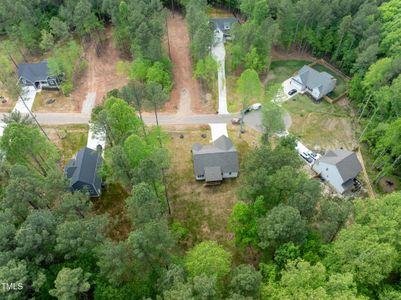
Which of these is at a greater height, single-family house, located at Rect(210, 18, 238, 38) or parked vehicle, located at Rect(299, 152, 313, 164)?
single-family house, located at Rect(210, 18, 238, 38)

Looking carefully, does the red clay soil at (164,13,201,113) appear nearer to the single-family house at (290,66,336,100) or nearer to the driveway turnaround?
the driveway turnaround

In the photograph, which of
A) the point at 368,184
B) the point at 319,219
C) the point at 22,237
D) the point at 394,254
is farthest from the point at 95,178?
the point at 368,184

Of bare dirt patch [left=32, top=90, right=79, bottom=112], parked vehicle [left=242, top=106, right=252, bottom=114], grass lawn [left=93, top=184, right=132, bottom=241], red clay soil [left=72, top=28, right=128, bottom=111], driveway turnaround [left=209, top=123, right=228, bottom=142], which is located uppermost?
red clay soil [left=72, top=28, right=128, bottom=111]

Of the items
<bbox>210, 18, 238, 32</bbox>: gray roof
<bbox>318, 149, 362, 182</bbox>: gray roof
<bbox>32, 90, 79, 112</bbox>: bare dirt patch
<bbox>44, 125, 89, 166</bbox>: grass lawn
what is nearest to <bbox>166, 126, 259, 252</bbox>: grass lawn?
<bbox>318, 149, 362, 182</bbox>: gray roof

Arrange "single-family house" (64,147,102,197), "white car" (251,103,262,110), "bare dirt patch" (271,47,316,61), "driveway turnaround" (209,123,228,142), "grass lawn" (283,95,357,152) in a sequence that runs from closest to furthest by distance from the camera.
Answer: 1. "single-family house" (64,147,102,197)
2. "driveway turnaround" (209,123,228,142)
3. "grass lawn" (283,95,357,152)
4. "white car" (251,103,262,110)
5. "bare dirt patch" (271,47,316,61)

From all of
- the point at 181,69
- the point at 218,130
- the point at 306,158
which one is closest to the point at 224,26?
the point at 181,69

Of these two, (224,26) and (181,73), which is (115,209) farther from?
(224,26)
